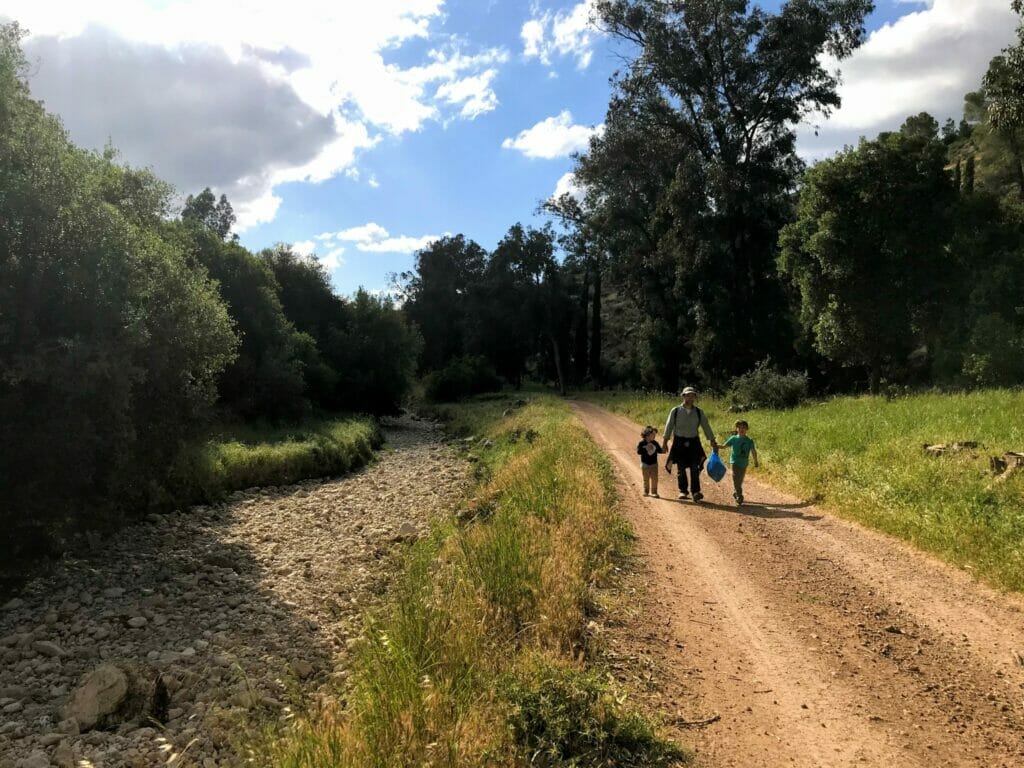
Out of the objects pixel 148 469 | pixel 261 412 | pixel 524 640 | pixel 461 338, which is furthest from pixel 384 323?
pixel 524 640

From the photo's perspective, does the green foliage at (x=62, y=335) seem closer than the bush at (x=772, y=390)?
Yes

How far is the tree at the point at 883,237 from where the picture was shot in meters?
24.5

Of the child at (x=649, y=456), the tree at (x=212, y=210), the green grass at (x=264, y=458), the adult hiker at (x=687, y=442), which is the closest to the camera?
the adult hiker at (x=687, y=442)

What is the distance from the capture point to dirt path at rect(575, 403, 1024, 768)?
4395mm

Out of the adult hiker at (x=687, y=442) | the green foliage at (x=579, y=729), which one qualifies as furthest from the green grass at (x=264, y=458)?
the green foliage at (x=579, y=729)

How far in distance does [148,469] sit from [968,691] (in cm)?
1458

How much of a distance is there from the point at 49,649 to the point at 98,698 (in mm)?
2753

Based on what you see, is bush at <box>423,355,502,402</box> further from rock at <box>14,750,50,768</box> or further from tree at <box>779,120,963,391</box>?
rock at <box>14,750,50,768</box>

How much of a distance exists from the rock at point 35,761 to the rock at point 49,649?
116 inches

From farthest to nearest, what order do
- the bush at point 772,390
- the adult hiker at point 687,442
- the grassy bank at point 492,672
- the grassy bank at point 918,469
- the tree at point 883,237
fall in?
the bush at point 772,390 → the tree at point 883,237 → the adult hiker at point 687,442 → the grassy bank at point 918,469 → the grassy bank at point 492,672

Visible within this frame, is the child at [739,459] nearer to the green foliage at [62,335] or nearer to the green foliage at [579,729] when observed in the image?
the green foliage at [579,729]

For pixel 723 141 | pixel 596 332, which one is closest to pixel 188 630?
pixel 723 141

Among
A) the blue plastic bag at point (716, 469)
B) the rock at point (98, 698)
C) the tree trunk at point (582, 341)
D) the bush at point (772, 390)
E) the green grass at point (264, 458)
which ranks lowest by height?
the rock at point (98, 698)

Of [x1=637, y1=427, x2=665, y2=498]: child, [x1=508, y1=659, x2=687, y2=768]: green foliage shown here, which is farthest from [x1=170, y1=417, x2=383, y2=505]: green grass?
[x1=508, y1=659, x2=687, y2=768]: green foliage
